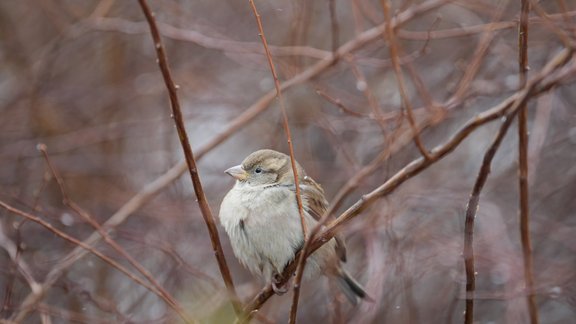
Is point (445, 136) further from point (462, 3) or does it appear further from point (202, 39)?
point (202, 39)

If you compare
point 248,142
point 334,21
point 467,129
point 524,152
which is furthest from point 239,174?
point 248,142

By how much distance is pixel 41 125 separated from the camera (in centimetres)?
645

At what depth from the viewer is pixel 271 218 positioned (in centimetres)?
380

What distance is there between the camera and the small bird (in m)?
3.74

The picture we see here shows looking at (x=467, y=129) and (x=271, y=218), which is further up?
(x=467, y=129)

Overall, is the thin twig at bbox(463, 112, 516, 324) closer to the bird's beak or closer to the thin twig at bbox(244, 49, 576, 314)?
the thin twig at bbox(244, 49, 576, 314)

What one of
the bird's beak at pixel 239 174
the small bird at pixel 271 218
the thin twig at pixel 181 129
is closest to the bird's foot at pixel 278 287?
the small bird at pixel 271 218

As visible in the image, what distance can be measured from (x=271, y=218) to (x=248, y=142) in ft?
10.9

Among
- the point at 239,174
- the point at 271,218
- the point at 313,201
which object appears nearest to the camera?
the point at 271,218

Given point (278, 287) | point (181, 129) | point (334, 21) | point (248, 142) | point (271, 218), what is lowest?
point (278, 287)

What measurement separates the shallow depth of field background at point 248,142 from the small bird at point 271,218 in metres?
0.48

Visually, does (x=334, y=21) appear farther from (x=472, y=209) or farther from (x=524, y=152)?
(x=472, y=209)

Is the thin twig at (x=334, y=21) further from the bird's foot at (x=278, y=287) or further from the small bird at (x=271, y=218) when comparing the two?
the bird's foot at (x=278, y=287)

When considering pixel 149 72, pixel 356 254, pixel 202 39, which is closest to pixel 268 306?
pixel 356 254
